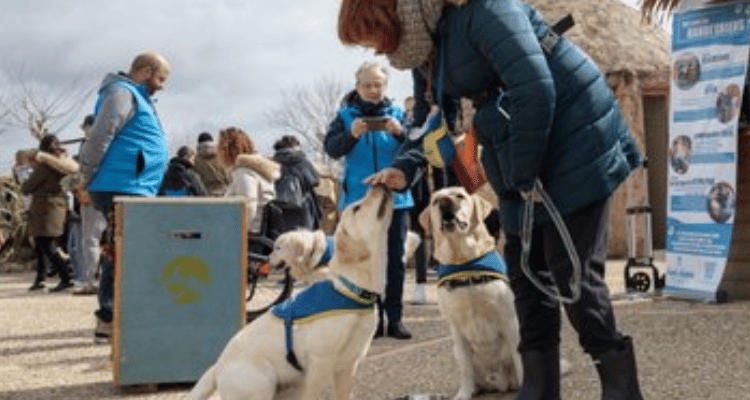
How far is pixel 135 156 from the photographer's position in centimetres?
629

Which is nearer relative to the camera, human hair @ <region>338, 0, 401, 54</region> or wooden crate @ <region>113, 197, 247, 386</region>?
human hair @ <region>338, 0, 401, 54</region>

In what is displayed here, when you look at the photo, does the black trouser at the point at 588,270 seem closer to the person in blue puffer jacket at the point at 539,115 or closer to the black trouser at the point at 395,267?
the person in blue puffer jacket at the point at 539,115

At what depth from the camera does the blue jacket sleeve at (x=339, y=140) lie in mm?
6773

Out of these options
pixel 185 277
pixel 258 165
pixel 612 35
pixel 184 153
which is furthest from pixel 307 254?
pixel 612 35

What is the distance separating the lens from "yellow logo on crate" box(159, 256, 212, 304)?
17.9 ft

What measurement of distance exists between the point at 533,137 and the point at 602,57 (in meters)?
11.4

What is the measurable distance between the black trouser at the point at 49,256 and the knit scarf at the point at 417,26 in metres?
9.18

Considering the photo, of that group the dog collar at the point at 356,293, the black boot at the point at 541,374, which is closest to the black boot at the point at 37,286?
the dog collar at the point at 356,293

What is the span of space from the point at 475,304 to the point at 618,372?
1207 millimetres

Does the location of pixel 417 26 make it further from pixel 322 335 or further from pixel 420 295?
pixel 420 295

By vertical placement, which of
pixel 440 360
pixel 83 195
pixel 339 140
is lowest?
pixel 440 360

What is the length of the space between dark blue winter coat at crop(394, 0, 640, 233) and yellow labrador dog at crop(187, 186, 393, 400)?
79 centimetres

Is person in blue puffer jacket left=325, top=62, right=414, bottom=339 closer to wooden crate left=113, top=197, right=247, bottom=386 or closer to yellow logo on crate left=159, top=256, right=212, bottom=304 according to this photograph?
wooden crate left=113, top=197, right=247, bottom=386

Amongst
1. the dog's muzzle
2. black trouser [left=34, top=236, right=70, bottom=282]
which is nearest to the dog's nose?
the dog's muzzle
